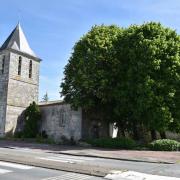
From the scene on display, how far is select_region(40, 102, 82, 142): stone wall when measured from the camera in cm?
3462

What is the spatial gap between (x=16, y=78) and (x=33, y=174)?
100ft

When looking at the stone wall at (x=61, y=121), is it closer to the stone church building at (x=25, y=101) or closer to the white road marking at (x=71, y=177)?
the stone church building at (x=25, y=101)

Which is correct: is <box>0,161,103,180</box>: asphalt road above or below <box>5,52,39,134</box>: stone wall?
below

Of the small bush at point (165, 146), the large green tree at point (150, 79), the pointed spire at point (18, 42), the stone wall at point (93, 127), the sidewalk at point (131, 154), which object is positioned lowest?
the sidewalk at point (131, 154)

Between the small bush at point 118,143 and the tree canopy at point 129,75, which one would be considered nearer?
the small bush at point 118,143

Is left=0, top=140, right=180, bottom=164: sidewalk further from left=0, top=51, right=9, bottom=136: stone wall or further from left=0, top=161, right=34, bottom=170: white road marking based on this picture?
left=0, top=51, right=9, bottom=136: stone wall

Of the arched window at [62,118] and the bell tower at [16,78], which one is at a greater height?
the bell tower at [16,78]

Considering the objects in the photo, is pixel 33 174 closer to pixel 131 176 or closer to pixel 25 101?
pixel 131 176

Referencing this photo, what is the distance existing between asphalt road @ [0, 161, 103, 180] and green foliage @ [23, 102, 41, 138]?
2499 centimetres

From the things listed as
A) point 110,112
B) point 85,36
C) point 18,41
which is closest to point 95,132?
point 110,112

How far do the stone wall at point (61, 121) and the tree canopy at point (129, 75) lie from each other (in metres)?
2.55

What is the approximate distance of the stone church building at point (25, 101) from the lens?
35156 mm

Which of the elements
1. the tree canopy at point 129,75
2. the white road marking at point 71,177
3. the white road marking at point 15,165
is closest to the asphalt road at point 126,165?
the white road marking at point 15,165

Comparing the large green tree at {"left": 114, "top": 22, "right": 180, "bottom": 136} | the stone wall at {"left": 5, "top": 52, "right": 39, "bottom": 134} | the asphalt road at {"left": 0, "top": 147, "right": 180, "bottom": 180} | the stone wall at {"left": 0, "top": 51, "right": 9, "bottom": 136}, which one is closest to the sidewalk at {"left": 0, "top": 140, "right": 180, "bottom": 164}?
the asphalt road at {"left": 0, "top": 147, "right": 180, "bottom": 180}
